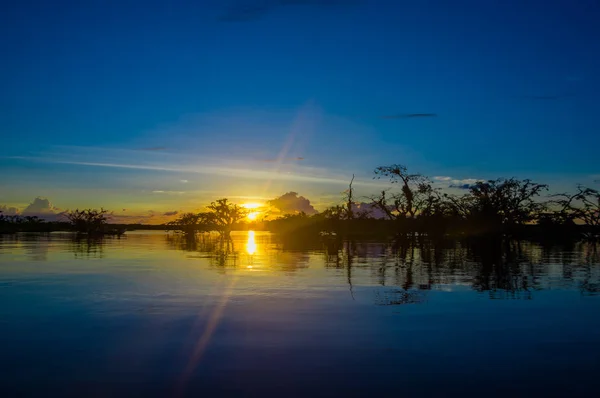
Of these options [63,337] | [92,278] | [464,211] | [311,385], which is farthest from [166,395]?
[464,211]

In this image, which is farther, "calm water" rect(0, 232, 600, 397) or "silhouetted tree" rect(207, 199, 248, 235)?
"silhouetted tree" rect(207, 199, 248, 235)

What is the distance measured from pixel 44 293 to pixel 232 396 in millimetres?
12000

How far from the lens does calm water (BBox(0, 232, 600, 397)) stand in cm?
755

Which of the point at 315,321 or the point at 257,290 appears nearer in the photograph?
the point at 315,321

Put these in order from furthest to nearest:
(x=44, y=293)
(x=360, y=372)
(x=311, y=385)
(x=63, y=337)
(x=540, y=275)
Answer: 1. (x=540, y=275)
2. (x=44, y=293)
3. (x=63, y=337)
4. (x=360, y=372)
5. (x=311, y=385)

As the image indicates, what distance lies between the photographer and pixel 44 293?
16.5 m

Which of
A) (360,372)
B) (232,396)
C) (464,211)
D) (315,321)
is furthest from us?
(464,211)

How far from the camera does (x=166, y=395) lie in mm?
7016

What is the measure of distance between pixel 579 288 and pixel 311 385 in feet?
48.3

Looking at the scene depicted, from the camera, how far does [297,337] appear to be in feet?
34.6

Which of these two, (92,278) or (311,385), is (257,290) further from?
(311,385)

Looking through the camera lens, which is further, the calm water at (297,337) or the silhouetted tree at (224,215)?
the silhouetted tree at (224,215)

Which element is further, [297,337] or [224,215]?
[224,215]

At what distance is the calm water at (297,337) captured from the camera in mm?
7551
